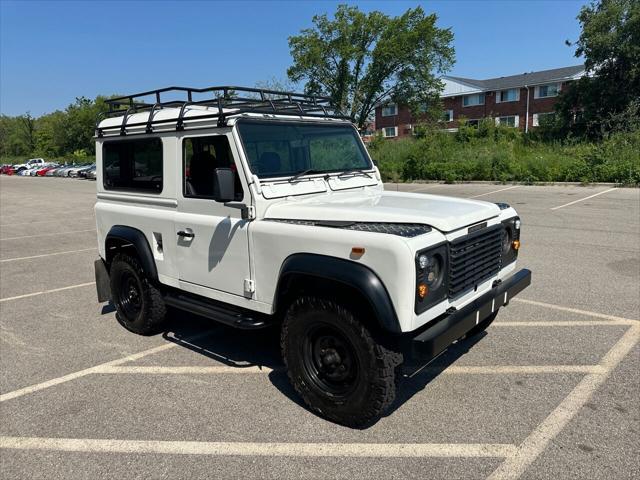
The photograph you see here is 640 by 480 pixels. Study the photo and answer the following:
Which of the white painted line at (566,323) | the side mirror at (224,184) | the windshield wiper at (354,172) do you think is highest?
the windshield wiper at (354,172)

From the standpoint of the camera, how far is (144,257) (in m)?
4.77

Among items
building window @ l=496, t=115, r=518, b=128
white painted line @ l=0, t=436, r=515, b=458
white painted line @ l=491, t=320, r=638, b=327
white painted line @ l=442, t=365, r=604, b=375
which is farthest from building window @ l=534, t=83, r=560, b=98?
white painted line @ l=0, t=436, r=515, b=458

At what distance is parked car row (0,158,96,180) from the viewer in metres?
44.2

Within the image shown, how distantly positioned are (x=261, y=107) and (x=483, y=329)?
3.04 metres

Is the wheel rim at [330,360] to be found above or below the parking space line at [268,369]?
above

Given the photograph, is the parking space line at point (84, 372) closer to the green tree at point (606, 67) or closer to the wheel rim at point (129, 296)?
the wheel rim at point (129, 296)

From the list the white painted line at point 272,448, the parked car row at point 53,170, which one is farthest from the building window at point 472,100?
the white painted line at point 272,448

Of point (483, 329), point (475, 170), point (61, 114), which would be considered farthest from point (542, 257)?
point (61, 114)

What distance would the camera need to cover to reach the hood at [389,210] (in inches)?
131

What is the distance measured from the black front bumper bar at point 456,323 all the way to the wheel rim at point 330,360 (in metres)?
0.49

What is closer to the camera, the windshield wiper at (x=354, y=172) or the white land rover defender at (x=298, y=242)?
the white land rover defender at (x=298, y=242)

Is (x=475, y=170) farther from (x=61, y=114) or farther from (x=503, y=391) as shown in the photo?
(x=61, y=114)

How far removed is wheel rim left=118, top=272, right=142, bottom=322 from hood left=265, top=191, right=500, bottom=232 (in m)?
2.24

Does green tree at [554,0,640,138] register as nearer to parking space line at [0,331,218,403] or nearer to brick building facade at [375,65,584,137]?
brick building facade at [375,65,584,137]
